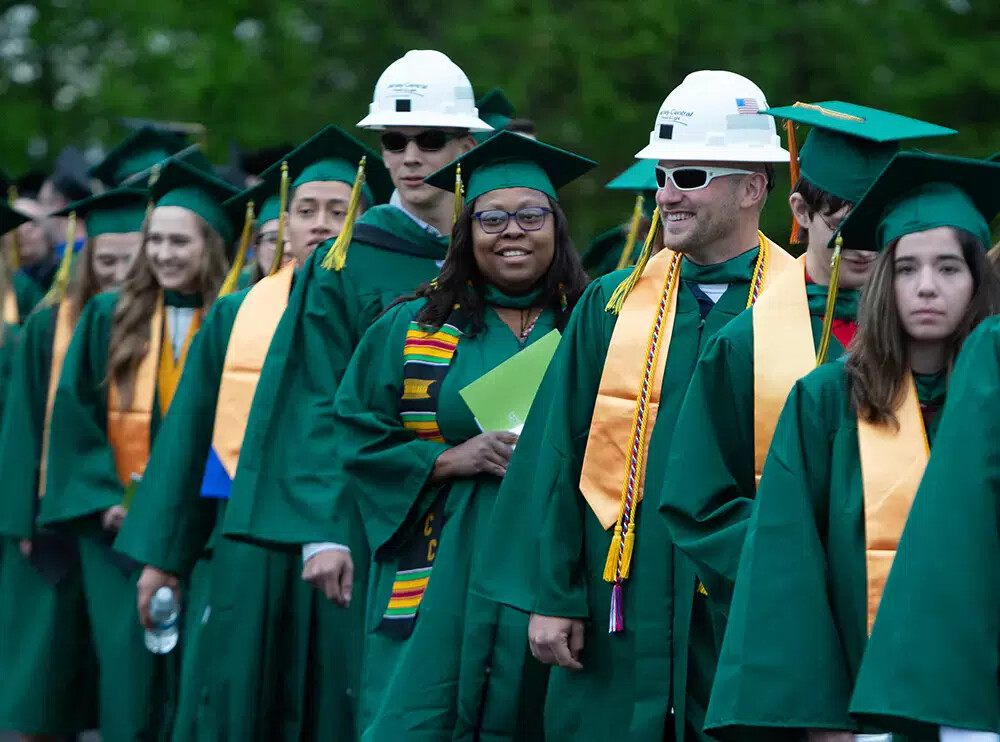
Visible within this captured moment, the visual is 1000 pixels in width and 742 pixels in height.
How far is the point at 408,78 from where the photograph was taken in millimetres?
7652

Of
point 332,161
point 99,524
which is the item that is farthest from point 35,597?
point 332,161

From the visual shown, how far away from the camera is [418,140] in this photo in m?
7.49

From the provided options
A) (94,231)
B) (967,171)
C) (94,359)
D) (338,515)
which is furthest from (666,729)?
(94,231)

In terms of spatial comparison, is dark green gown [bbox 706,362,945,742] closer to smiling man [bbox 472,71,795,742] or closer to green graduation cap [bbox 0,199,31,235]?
smiling man [bbox 472,71,795,742]

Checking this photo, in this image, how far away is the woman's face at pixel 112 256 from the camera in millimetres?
9953

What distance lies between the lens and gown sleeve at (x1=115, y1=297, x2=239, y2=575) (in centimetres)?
812

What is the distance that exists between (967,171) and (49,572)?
5.88 meters

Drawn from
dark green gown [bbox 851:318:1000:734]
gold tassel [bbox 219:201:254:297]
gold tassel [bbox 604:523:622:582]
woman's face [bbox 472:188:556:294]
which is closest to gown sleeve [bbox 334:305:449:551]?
woman's face [bbox 472:188:556:294]

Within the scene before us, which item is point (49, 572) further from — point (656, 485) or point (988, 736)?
point (988, 736)

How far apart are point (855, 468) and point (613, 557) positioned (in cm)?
109

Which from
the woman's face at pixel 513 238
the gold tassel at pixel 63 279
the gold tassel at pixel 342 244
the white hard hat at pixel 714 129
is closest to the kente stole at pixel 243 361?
the gold tassel at pixel 342 244

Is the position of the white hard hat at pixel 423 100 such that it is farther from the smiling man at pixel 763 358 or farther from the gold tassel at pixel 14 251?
the gold tassel at pixel 14 251

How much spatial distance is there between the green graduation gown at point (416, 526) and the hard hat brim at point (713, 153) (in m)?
1.06

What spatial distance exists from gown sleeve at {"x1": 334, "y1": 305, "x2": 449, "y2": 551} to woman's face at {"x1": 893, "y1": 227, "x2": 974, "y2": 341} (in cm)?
228
